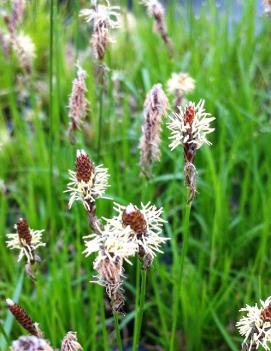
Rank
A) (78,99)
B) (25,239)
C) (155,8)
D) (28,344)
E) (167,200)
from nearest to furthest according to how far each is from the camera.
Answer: (28,344), (25,239), (78,99), (155,8), (167,200)

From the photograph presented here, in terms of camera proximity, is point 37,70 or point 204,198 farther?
point 37,70

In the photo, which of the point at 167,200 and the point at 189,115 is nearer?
the point at 189,115

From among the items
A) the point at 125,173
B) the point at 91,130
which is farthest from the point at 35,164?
the point at 125,173

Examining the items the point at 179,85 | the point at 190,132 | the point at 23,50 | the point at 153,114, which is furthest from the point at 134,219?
the point at 23,50

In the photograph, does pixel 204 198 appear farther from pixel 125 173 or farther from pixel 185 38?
pixel 185 38

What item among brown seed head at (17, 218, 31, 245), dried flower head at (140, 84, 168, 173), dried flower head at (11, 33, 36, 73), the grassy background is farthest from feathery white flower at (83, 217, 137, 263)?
dried flower head at (11, 33, 36, 73)

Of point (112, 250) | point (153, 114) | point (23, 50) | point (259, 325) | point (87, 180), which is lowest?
point (259, 325)

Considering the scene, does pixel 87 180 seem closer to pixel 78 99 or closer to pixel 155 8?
pixel 78 99
